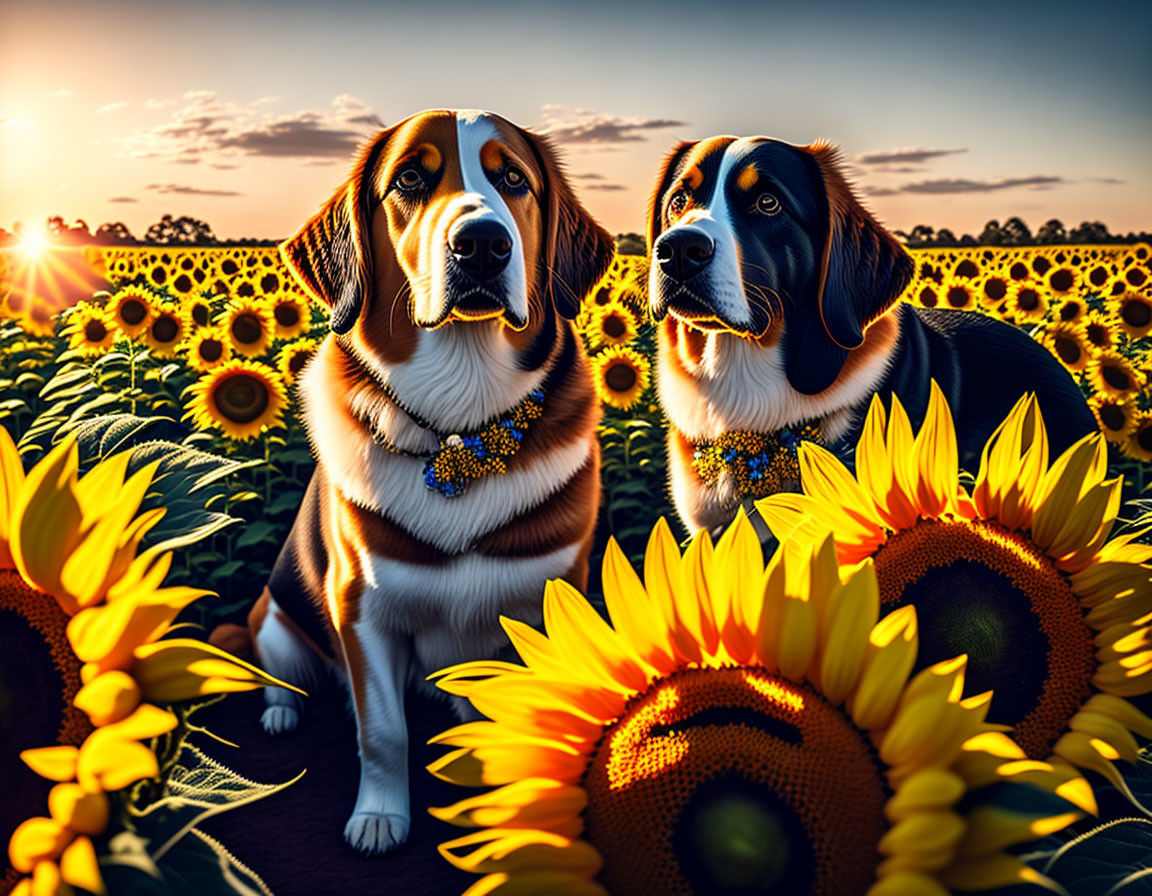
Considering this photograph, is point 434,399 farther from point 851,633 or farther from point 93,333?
point 93,333

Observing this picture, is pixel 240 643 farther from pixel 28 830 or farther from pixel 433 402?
pixel 28 830

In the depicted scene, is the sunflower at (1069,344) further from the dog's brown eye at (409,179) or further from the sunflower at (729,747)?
the sunflower at (729,747)

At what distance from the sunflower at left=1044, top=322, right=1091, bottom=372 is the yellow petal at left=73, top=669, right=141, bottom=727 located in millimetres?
4765

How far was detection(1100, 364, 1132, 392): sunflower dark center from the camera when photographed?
436cm

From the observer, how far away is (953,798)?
0.60m

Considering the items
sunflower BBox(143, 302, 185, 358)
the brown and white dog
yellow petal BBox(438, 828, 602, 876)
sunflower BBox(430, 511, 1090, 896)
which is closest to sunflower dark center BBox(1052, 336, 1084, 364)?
the brown and white dog

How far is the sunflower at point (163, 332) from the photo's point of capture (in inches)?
181

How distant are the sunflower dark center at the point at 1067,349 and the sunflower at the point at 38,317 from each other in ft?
20.4

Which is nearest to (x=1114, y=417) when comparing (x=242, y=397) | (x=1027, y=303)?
(x=1027, y=303)

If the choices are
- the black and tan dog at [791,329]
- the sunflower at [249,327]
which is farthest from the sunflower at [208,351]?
the black and tan dog at [791,329]

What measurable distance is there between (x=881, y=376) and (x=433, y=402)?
1213 mm

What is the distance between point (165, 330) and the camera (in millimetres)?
4652

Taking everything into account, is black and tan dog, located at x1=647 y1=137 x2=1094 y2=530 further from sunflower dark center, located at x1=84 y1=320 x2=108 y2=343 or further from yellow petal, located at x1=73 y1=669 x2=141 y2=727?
sunflower dark center, located at x1=84 y1=320 x2=108 y2=343

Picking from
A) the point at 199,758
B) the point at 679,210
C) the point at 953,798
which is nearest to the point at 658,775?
the point at 953,798
